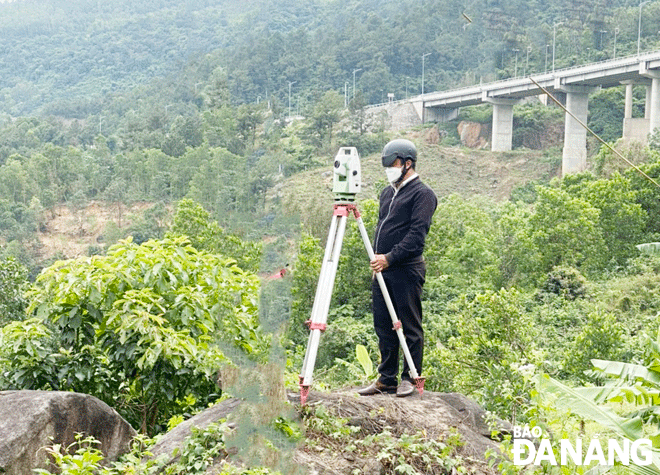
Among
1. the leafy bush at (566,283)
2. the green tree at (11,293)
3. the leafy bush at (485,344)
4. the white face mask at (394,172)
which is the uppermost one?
the white face mask at (394,172)

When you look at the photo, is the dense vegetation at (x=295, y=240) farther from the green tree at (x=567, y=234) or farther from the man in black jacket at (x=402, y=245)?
the man in black jacket at (x=402, y=245)

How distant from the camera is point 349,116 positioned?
6925cm

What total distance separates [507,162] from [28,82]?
90.1 metres

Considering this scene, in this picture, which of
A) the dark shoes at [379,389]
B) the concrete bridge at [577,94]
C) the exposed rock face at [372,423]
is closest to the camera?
the exposed rock face at [372,423]

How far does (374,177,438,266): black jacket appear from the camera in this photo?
535 centimetres

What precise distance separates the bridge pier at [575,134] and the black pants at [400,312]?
167 feet

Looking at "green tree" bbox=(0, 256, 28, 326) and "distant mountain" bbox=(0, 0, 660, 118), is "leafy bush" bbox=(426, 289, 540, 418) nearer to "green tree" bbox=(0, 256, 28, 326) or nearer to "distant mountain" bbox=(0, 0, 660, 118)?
"green tree" bbox=(0, 256, 28, 326)

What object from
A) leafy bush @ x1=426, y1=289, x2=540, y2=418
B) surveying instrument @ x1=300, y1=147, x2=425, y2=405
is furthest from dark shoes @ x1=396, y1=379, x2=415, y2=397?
leafy bush @ x1=426, y1=289, x2=540, y2=418

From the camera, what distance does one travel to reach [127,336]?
19.5 ft

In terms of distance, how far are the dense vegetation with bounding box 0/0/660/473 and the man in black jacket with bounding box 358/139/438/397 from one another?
2.00 ft

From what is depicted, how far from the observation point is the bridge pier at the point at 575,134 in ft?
180

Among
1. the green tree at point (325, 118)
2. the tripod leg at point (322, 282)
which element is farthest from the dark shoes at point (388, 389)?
the green tree at point (325, 118)

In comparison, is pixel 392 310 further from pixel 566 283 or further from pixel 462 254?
pixel 462 254

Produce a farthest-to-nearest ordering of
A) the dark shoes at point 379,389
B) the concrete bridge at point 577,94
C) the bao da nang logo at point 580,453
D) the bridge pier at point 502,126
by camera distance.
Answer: the bridge pier at point 502,126, the concrete bridge at point 577,94, the dark shoes at point 379,389, the bao da nang logo at point 580,453
